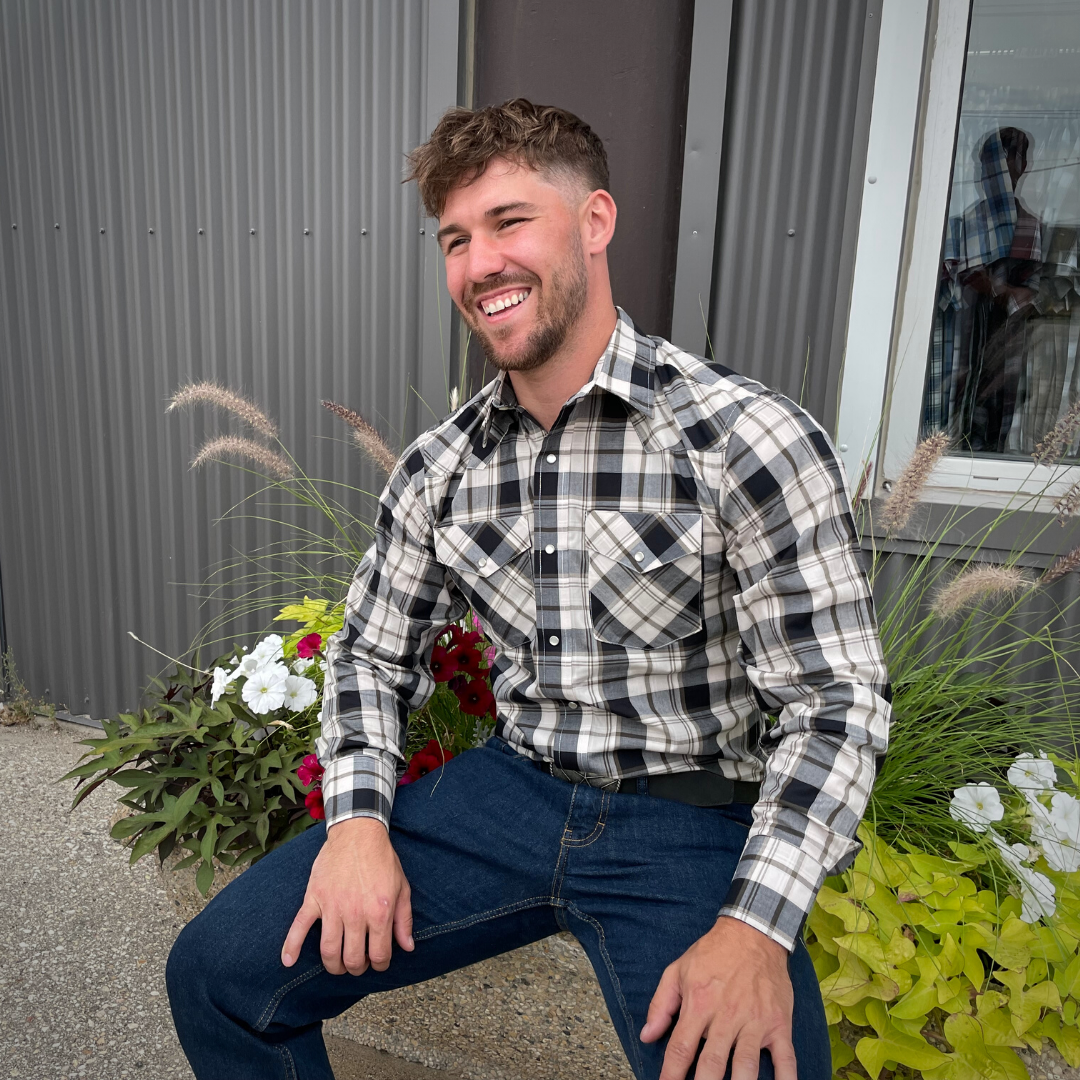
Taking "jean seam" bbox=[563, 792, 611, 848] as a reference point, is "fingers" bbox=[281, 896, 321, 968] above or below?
below

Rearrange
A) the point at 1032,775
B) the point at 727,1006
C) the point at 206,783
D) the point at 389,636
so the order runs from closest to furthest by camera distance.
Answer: the point at 727,1006
the point at 389,636
the point at 1032,775
the point at 206,783

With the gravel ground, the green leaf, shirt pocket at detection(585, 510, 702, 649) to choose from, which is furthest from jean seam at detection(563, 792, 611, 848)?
the green leaf

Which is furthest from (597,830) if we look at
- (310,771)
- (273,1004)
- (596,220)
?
(596,220)

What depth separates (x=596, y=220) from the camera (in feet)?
4.98

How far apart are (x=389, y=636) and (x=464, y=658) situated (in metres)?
0.32

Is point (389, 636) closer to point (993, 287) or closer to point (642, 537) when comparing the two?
point (642, 537)

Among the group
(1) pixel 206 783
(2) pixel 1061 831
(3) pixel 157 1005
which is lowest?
(3) pixel 157 1005

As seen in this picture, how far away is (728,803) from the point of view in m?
1.38

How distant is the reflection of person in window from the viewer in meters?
2.21

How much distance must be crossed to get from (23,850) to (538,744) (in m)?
2.17

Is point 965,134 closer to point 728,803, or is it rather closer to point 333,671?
point 728,803

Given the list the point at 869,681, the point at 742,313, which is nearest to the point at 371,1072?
the point at 869,681

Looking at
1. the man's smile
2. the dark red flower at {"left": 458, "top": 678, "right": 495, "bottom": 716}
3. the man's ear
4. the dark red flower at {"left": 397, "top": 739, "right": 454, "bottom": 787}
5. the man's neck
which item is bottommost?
the dark red flower at {"left": 397, "top": 739, "right": 454, "bottom": 787}

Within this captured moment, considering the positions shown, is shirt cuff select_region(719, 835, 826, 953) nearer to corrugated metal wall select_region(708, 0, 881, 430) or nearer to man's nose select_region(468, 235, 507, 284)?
man's nose select_region(468, 235, 507, 284)
